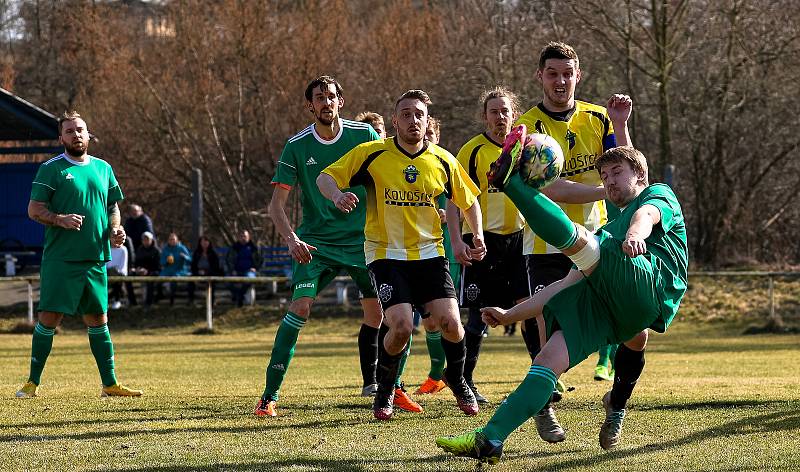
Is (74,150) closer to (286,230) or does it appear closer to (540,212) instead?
(286,230)

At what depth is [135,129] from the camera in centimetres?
3198

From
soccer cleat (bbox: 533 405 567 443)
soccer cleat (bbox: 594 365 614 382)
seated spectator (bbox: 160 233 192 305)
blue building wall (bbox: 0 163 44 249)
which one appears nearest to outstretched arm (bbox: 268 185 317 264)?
soccer cleat (bbox: 533 405 567 443)

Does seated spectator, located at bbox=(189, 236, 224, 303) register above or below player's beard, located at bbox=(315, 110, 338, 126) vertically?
below

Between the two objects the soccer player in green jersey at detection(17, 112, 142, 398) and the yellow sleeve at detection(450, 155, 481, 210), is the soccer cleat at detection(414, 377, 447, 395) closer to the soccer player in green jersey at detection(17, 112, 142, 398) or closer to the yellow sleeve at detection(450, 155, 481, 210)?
the soccer player in green jersey at detection(17, 112, 142, 398)

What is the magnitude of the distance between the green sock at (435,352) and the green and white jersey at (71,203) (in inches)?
106

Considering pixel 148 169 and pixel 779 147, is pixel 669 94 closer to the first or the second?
pixel 779 147

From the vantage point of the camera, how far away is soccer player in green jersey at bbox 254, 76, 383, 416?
27.2ft

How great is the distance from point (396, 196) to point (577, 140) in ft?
3.99

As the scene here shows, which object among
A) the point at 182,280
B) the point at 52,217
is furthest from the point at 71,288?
the point at 182,280

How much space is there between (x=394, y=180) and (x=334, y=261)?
4.14 ft

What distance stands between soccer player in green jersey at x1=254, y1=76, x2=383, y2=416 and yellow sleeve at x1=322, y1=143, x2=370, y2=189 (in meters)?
0.82

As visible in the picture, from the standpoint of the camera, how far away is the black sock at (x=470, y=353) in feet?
28.9

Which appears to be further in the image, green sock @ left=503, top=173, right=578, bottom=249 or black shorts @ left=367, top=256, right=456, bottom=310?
black shorts @ left=367, top=256, right=456, bottom=310

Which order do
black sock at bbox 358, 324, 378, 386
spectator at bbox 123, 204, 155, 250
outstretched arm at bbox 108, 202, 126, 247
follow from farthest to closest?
spectator at bbox 123, 204, 155, 250 → outstretched arm at bbox 108, 202, 126, 247 → black sock at bbox 358, 324, 378, 386
